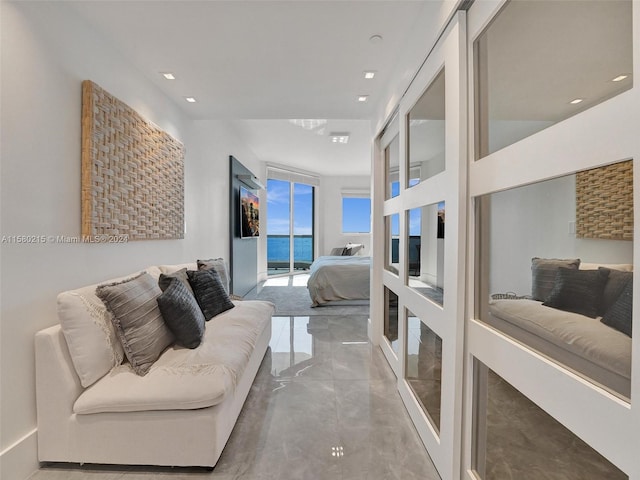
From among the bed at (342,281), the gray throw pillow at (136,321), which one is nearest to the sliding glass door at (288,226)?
the bed at (342,281)

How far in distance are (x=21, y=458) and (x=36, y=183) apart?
136 cm

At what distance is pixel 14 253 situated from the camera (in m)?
1.46

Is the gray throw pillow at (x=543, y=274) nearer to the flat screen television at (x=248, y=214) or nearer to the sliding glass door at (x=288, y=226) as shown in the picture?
the flat screen television at (x=248, y=214)

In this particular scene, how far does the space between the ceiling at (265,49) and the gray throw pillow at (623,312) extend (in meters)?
1.69

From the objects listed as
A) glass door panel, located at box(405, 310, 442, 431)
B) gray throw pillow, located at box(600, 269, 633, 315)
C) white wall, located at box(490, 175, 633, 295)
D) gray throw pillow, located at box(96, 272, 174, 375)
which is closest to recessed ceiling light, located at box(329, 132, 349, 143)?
glass door panel, located at box(405, 310, 442, 431)

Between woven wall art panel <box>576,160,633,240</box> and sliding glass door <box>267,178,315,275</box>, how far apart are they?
7.25 metres

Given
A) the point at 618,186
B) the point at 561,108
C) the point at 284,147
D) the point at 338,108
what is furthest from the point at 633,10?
the point at 284,147

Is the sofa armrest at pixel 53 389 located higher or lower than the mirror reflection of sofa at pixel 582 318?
lower

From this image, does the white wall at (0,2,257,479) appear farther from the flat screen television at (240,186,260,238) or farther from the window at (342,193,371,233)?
the window at (342,193,371,233)

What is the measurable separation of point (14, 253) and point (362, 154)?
592 centimetres

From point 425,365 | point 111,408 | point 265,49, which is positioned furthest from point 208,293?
point 265,49

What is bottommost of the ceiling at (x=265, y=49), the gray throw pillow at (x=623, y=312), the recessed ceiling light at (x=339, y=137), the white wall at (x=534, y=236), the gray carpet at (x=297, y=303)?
the gray carpet at (x=297, y=303)

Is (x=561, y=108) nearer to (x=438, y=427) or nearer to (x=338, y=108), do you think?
(x=438, y=427)

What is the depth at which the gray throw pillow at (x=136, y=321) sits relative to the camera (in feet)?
5.56
